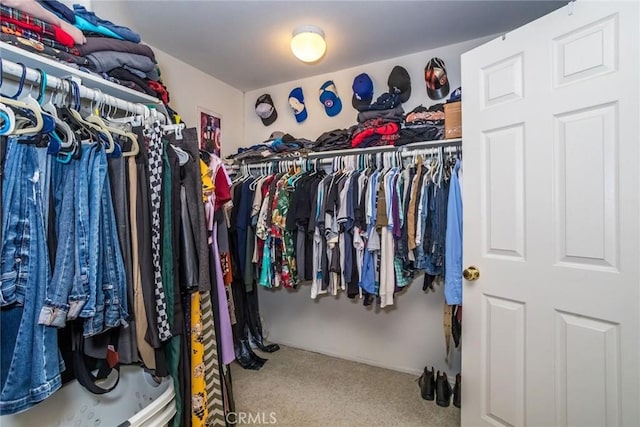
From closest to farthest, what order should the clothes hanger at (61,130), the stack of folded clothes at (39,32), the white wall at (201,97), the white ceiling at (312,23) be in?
the clothes hanger at (61,130), the stack of folded clothes at (39,32), the white ceiling at (312,23), the white wall at (201,97)

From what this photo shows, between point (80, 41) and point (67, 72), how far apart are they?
18 cm

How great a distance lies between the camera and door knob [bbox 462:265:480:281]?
1.50 meters

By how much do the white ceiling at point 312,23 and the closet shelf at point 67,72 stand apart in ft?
2.22

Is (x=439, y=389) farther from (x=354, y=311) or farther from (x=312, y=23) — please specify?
(x=312, y=23)

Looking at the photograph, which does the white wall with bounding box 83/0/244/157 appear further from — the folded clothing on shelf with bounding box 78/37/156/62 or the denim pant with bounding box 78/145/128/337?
the denim pant with bounding box 78/145/128/337

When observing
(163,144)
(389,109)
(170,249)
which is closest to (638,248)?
(389,109)

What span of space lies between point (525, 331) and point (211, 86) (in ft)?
9.24

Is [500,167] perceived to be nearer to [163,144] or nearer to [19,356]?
[163,144]

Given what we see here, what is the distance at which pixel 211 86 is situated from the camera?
8.79ft

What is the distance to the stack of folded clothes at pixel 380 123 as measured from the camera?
2.08m

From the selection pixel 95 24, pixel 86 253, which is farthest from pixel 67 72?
pixel 86 253

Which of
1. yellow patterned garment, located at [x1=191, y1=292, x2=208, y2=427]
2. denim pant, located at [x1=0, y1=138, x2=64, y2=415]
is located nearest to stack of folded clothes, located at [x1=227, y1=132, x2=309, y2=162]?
yellow patterned garment, located at [x1=191, y1=292, x2=208, y2=427]

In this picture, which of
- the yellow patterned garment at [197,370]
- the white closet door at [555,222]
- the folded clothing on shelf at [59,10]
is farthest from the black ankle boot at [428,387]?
the folded clothing on shelf at [59,10]

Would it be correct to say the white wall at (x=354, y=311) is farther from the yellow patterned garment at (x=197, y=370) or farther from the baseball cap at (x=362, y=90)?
the yellow patterned garment at (x=197, y=370)
